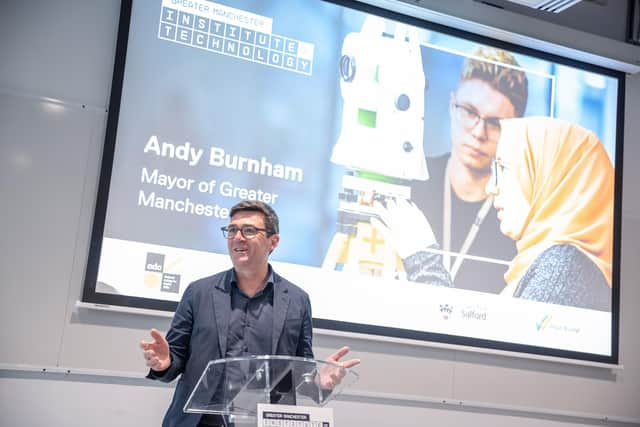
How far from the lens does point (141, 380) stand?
387 cm

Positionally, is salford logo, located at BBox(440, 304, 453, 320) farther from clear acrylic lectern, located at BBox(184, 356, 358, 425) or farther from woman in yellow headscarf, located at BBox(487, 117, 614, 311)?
clear acrylic lectern, located at BBox(184, 356, 358, 425)

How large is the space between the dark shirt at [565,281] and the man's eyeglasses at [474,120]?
2.53ft

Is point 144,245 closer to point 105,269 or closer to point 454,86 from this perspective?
point 105,269

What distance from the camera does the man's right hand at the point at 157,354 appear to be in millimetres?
2402

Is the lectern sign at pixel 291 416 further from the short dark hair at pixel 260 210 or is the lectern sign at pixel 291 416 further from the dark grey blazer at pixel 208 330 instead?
the short dark hair at pixel 260 210

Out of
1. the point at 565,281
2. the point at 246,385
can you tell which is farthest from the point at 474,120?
the point at 246,385

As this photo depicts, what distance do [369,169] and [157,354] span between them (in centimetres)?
221

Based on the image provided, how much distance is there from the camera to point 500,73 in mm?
4906

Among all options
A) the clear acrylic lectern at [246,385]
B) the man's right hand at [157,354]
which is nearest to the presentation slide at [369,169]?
the man's right hand at [157,354]

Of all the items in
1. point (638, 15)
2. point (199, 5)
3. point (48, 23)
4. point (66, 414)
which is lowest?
point (66, 414)

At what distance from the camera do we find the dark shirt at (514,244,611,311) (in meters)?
4.75

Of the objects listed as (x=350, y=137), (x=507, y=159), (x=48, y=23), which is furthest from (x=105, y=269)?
(x=507, y=159)

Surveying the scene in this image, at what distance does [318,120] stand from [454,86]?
0.90 metres

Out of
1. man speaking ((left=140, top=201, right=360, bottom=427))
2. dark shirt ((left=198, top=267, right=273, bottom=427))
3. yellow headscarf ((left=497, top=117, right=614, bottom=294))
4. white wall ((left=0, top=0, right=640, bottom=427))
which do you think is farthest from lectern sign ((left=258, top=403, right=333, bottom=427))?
yellow headscarf ((left=497, top=117, right=614, bottom=294))
